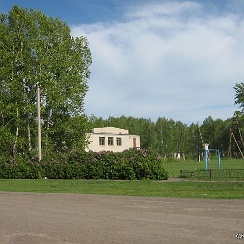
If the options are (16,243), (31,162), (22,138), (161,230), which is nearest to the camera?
(16,243)

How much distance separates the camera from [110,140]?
320ft

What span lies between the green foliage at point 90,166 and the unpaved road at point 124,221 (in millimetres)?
13142

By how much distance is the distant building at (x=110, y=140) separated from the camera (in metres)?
93.8

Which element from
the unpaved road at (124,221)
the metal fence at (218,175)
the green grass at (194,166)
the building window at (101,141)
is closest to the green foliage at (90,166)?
the metal fence at (218,175)

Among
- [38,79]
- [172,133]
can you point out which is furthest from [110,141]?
[38,79]

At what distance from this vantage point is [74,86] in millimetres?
45125

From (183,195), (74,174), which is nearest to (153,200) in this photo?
(183,195)

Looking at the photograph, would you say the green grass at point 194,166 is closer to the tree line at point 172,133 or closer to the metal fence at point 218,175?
the metal fence at point 218,175

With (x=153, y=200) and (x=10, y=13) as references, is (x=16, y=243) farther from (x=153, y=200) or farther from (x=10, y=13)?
(x=10, y=13)

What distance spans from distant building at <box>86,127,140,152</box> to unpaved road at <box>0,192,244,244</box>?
77.0 metres

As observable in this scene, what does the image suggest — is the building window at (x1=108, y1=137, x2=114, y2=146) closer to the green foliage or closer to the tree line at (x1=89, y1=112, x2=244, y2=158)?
the tree line at (x1=89, y1=112, x2=244, y2=158)

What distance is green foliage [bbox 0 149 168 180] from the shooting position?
95.1ft

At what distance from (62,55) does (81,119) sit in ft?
22.5

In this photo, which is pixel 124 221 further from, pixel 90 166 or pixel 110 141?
pixel 110 141
